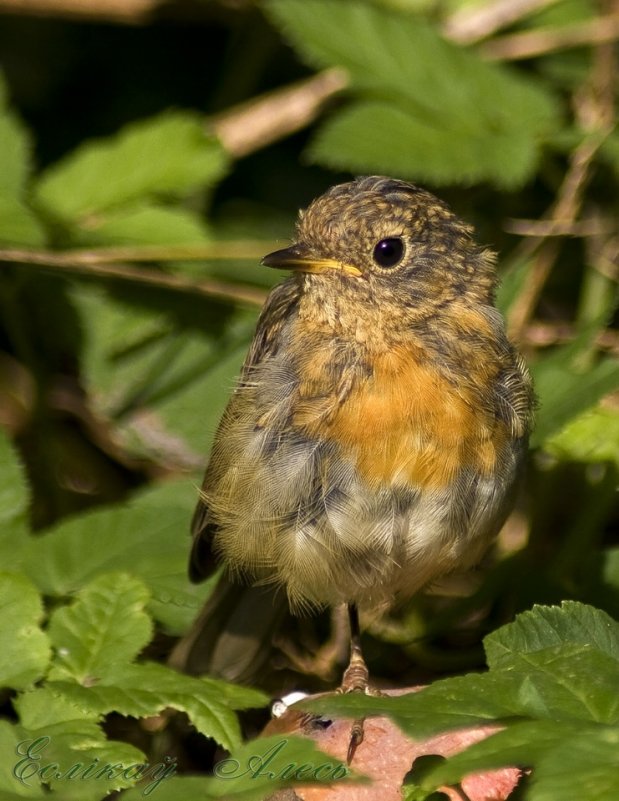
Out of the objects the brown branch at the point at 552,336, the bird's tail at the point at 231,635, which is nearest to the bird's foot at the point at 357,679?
the bird's tail at the point at 231,635

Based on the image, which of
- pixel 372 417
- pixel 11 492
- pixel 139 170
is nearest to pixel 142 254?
pixel 139 170

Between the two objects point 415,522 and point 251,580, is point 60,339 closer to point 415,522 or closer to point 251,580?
point 251,580

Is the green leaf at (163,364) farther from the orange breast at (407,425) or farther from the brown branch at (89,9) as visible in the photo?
the brown branch at (89,9)

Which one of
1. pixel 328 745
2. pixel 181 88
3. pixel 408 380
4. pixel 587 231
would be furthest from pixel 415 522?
pixel 181 88

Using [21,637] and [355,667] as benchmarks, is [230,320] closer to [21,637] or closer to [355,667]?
[355,667]

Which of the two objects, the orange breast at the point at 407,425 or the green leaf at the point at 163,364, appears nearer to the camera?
the orange breast at the point at 407,425

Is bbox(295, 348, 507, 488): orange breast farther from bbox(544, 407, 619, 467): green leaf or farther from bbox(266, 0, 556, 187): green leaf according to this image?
bbox(266, 0, 556, 187): green leaf
